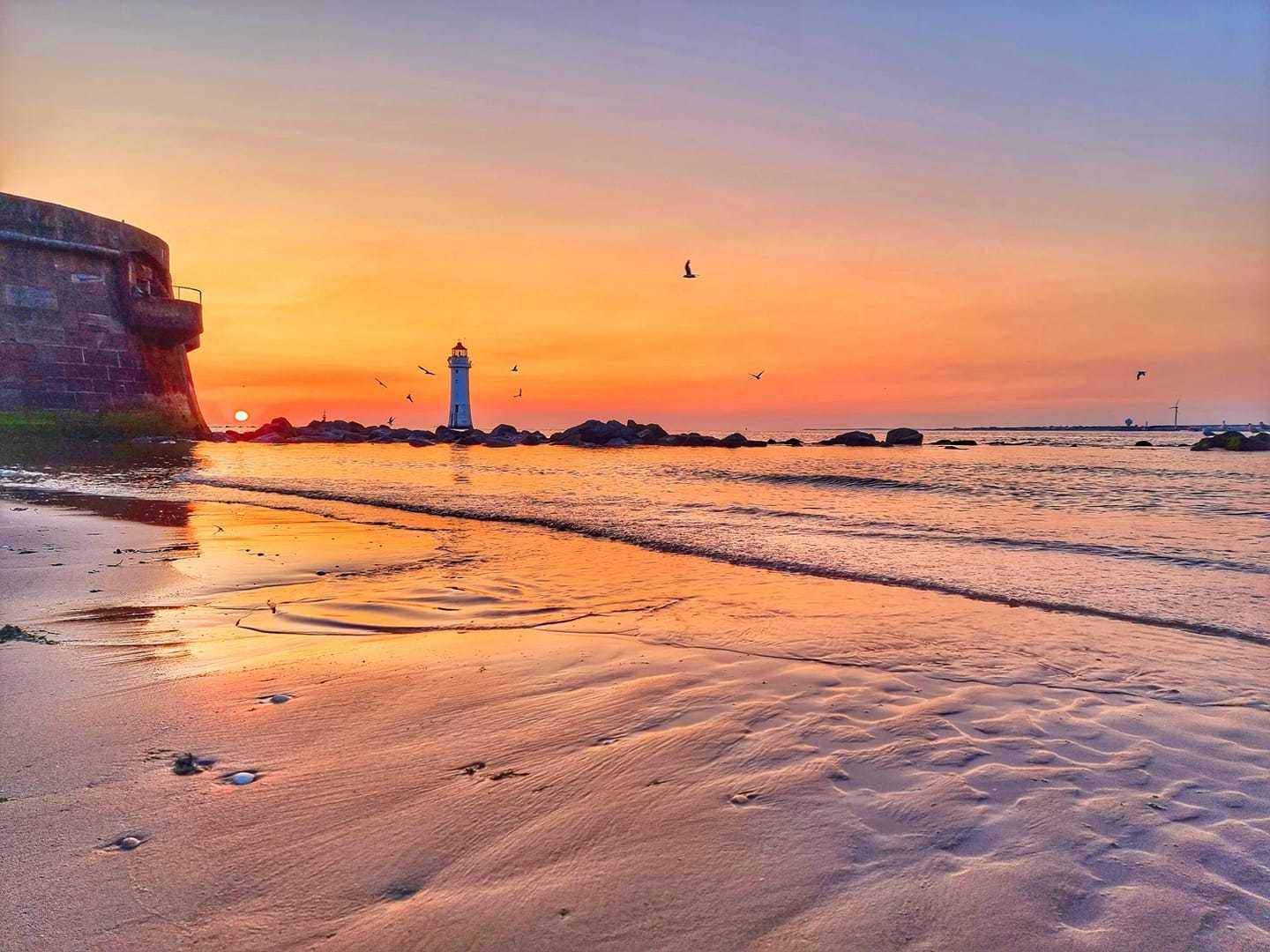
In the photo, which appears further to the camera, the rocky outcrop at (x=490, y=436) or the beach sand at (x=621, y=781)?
the rocky outcrop at (x=490, y=436)

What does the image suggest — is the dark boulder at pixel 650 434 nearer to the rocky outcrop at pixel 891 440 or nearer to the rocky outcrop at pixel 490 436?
the rocky outcrop at pixel 490 436

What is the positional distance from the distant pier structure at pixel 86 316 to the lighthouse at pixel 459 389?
93.3 feet

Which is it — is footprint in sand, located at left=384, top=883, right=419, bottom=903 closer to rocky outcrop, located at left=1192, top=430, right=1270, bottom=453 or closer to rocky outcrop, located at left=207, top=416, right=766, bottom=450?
rocky outcrop, located at left=207, top=416, right=766, bottom=450

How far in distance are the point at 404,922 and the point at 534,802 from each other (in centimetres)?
68

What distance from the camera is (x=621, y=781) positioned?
2.55 m

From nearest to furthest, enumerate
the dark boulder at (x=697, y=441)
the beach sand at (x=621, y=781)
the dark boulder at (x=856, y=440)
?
the beach sand at (x=621, y=781) < the dark boulder at (x=697, y=441) < the dark boulder at (x=856, y=440)

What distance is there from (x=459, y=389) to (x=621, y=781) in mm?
62206

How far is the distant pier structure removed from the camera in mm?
25766

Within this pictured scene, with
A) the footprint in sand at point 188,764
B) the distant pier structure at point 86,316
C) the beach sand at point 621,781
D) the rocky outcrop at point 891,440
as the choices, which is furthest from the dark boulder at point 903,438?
the footprint in sand at point 188,764

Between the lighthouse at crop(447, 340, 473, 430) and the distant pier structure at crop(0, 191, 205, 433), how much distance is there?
1120 inches

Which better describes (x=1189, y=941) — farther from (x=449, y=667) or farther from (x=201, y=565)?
(x=201, y=565)

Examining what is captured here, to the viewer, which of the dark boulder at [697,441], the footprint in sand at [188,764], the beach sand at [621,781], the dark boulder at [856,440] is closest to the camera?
the beach sand at [621,781]

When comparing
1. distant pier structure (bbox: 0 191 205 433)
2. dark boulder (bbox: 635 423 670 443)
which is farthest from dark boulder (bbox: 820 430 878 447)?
distant pier structure (bbox: 0 191 205 433)

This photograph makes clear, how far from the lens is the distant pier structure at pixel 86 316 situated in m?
25.8
